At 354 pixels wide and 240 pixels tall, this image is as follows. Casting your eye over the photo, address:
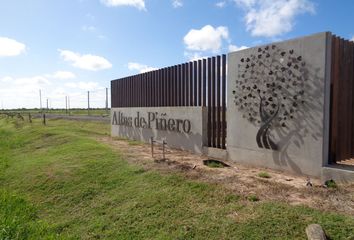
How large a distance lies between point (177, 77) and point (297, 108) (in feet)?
19.1

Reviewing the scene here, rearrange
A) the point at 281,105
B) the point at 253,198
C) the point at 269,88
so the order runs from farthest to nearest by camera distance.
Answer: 1. the point at 269,88
2. the point at 281,105
3. the point at 253,198

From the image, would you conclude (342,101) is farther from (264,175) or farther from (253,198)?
(253,198)

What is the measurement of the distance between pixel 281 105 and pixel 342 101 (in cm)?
136

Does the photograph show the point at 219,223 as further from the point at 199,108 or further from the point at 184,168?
the point at 199,108

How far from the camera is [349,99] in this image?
766 cm

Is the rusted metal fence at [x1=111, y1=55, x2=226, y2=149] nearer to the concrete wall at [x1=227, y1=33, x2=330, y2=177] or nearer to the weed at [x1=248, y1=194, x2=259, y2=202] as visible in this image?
the concrete wall at [x1=227, y1=33, x2=330, y2=177]

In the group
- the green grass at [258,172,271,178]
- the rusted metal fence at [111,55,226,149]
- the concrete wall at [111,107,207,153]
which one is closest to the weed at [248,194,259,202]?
the green grass at [258,172,271,178]

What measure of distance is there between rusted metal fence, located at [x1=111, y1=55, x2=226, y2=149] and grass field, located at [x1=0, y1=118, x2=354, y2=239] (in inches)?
124

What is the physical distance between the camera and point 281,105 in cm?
788

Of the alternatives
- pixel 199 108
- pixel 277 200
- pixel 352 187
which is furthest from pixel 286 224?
pixel 199 108

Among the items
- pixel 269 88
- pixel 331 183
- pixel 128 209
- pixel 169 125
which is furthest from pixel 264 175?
pixel 169 125

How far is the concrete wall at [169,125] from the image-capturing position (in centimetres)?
1111

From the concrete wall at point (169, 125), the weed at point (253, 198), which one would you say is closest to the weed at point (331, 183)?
the weed at point (253, 198)

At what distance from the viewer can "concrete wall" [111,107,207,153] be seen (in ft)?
36.4
